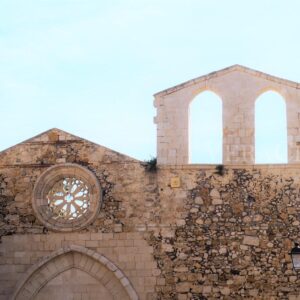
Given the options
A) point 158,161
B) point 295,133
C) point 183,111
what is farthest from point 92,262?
point 295,133

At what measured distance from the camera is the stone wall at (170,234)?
14.8 meters

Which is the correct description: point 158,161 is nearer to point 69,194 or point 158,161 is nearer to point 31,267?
point 69,194

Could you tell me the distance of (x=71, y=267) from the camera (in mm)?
15219

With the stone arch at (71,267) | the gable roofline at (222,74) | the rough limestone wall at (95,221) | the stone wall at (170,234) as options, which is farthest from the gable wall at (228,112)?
the stone arch at (71,267)

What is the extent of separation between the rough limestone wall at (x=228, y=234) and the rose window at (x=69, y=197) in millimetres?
1443

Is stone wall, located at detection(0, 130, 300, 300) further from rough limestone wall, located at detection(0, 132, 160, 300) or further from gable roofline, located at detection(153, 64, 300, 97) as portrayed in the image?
gable roofline, located at detection(153, 64, 300, 97)

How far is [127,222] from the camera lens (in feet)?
49.8

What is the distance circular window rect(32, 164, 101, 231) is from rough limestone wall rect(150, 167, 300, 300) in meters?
1.27

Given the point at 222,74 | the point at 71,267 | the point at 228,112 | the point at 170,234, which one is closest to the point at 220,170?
the point at 228,112

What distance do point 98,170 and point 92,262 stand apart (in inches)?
67.6

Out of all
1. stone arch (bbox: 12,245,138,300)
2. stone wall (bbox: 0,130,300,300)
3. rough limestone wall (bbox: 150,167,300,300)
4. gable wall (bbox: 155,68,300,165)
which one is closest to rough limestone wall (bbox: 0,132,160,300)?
stone wall (bbox: 0,130,300,300)

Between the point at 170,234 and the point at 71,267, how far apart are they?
1937mm

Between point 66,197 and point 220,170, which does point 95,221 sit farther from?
point 220,170

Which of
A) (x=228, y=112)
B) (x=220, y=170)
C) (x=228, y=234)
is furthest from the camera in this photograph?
(x=228, y=112)
